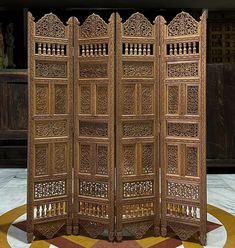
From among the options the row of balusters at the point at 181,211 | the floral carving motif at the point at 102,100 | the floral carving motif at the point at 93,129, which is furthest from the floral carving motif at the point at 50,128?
the row of balusters at the point at 181,211

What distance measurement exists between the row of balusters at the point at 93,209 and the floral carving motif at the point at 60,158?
0.93 feet

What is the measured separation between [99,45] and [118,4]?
291 centimetres

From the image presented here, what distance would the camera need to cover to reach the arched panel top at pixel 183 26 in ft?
8.23

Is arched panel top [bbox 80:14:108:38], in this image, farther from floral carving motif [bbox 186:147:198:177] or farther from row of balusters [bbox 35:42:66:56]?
floral carving motif [bbox 186:147:198:177]

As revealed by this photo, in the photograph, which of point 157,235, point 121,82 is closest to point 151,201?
point 157,235

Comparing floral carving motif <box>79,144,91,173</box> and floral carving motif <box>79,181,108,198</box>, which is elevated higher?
floral carving motif <box>79,144,91,173</box>

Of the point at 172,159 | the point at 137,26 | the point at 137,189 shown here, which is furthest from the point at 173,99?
the point at 137,189

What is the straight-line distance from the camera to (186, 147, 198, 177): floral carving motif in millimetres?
2561

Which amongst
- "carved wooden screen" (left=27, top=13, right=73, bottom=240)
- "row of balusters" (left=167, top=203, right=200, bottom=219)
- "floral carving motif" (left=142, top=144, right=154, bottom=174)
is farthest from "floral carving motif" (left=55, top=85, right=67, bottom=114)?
"row of balusters" (left=167, top=203, right=200, bottom=219)

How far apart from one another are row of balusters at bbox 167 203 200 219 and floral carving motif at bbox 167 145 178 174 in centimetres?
24

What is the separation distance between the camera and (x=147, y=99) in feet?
8.64

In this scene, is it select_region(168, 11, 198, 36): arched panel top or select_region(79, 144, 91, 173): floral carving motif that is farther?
select_region(79, 144, 91, 173): floral carving motif

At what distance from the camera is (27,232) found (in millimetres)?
2568

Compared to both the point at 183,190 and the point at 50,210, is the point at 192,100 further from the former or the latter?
the point at 50,210
